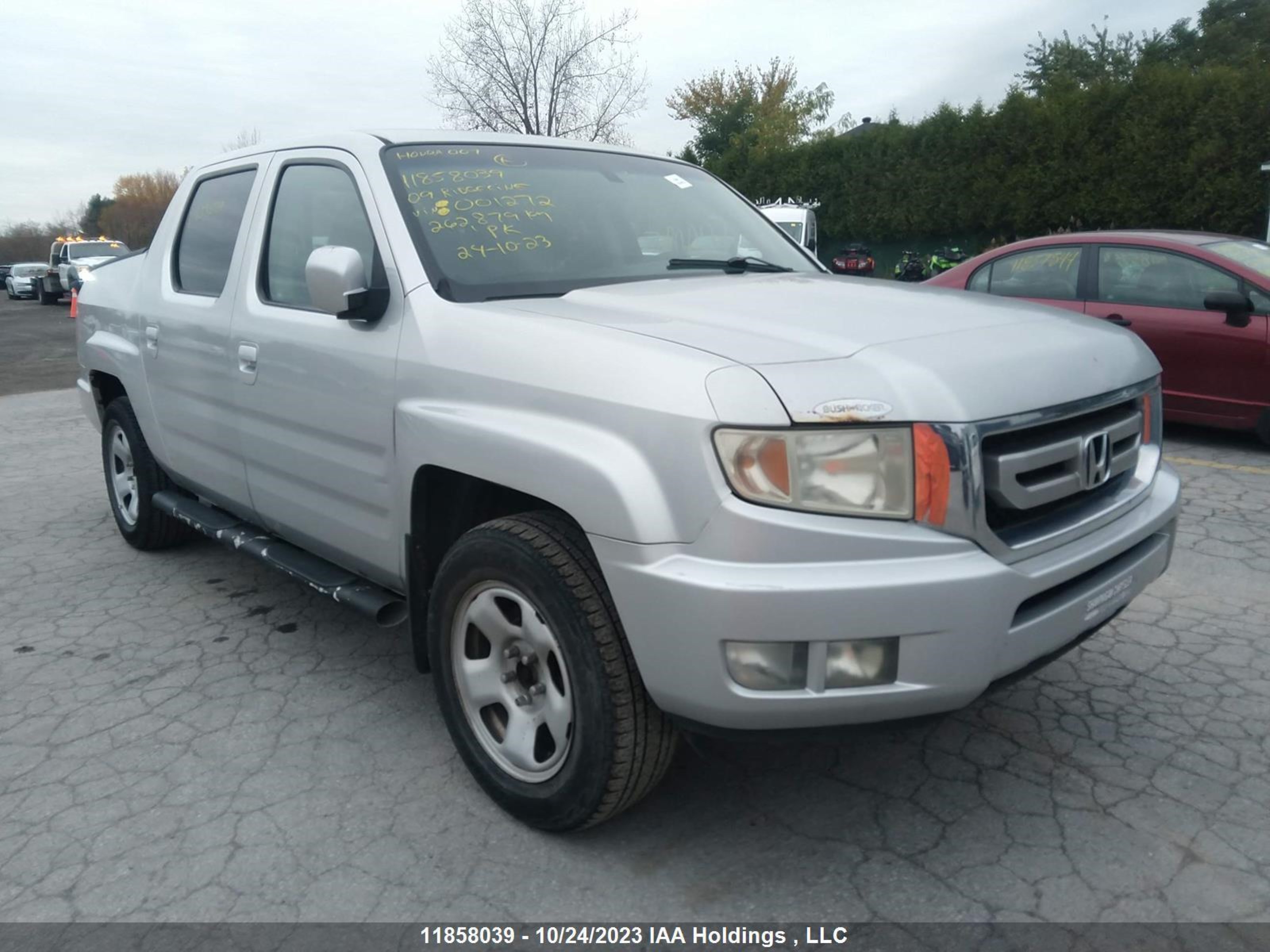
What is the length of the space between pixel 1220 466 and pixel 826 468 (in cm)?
538

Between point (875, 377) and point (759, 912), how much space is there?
4.15 ft

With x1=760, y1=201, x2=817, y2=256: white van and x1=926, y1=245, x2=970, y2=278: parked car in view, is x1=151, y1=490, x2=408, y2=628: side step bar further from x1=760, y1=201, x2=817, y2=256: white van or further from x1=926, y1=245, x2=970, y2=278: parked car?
x1=926, y1=245, x2=970, y2=278: parked car

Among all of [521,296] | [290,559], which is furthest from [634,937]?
[290,559]

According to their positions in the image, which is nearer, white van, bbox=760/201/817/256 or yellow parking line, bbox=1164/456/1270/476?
yellow parking line, bbox=1164/456/1270/476

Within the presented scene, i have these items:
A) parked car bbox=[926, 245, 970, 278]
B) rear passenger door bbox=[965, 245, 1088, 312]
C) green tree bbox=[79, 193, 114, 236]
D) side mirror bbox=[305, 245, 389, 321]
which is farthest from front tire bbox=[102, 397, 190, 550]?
green tree bbox=[79, 193, 114, 236]

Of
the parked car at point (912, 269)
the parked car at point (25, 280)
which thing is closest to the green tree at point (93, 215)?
the parked car at point (25, 280)

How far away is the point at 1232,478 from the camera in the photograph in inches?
241

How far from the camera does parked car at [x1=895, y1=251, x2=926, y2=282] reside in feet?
62.2

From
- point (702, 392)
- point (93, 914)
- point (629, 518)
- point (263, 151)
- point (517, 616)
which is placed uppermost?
point (263, 151)

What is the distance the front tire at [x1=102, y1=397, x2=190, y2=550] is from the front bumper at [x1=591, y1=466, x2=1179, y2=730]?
345 cm

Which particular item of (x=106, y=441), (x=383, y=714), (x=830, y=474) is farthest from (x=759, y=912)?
(x=106, y=441)

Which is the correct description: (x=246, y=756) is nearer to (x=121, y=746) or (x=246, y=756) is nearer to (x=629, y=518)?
(x=121, y=746)

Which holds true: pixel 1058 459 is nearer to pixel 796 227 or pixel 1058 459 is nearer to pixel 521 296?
pixel 521 296

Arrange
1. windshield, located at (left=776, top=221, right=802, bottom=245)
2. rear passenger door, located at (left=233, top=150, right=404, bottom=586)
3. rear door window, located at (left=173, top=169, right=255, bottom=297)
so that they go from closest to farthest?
rear passenger door, located at (left=233, top=150, right=404, bottom=586), rear door window, located at (left=173, top=169, right=255, bottom=297), windshield, located at (left=776, top=221, right=802, bottom=245)
